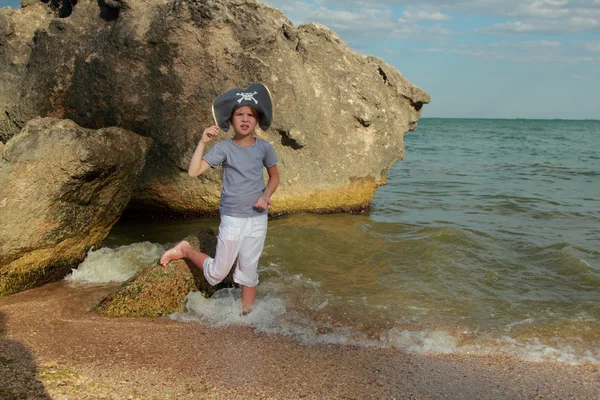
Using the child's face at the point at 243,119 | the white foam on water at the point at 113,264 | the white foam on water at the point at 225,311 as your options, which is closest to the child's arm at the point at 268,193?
the child's face at the point at 243,119

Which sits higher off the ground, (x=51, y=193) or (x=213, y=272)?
(x=51, y=193)

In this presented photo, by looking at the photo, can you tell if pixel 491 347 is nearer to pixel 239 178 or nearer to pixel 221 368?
pixel 221 368

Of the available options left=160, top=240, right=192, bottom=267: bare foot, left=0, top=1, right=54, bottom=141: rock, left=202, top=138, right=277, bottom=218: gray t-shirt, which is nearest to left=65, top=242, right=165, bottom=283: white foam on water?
left=160, top=240, right=192, bottom=267: bare foot

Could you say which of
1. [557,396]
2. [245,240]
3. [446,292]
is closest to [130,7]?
[245,240]

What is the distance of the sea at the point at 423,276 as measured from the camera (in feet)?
13.6

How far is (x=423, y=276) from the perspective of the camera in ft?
18.6

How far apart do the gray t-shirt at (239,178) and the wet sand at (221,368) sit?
0.90 metres

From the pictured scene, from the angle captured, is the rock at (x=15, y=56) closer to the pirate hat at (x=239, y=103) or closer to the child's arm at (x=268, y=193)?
the pirate hat at (x=239, y=103)

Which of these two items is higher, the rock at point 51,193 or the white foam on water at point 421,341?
the rock at point 51,193

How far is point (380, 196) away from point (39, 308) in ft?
24.3

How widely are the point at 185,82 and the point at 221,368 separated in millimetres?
4305

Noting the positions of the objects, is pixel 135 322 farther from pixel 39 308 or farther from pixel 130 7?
pixel 130 7

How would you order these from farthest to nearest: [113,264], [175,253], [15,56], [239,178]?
[15,56] → [113,264] → [175,253] → [239,178]

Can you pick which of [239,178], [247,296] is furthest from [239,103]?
[247,296]
